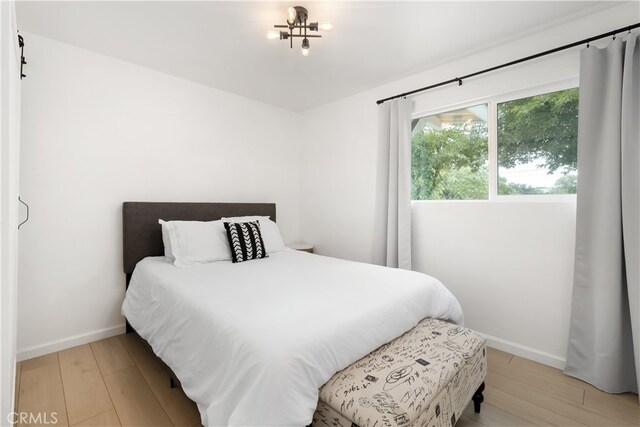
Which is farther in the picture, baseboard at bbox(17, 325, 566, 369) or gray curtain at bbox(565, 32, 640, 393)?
baseboard at bbox(17, 325, 566, 369)

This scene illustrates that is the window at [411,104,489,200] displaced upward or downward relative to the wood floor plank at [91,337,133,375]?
upward

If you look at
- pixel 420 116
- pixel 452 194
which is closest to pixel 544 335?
pixel 452 194

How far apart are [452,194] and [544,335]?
4.19 ft

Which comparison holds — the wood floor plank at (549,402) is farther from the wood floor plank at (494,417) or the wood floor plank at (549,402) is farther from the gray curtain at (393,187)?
the gray curtain at (393,187)

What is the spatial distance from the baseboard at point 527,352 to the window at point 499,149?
118cm

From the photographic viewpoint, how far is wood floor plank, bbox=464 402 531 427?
1.53m

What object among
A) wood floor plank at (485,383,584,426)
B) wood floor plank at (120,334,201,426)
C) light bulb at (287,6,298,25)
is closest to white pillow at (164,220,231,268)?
wood floor plank at (120,334,201,426)

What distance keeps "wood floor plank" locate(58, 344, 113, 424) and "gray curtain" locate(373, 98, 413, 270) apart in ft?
7.62

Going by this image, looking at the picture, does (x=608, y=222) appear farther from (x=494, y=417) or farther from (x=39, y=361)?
(x=39, y=361)

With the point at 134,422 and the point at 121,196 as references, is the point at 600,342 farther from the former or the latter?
the point at 121,196

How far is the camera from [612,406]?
1668 mm

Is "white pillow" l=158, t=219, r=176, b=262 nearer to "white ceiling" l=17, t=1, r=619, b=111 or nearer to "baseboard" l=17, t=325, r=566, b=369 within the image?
"baseboard" l=17, t=325, r=566, b=369

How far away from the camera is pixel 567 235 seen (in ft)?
6.70

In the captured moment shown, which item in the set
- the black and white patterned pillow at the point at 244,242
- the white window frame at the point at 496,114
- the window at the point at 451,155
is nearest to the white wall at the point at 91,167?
the black and white patterned pillow at the point at 244,242
